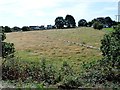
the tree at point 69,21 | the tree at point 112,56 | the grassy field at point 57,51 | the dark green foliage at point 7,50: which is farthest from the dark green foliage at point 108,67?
the tree at point 69,21

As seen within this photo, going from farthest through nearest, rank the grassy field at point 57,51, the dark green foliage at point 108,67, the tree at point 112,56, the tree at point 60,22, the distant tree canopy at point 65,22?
the distant tree canopy at point 65,22
the tree at point 60,22
the grassy field at point 57,51
the tree at point 112,56
the dark green foliage at point 108,67

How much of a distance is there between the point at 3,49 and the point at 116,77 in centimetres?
518

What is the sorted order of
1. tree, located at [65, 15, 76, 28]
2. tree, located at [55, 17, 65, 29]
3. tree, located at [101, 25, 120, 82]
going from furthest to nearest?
tree, located at [65, 15, 76, 28]
tree, located at [55, 17, 65, 29]
tree, located at [101, 25, 120, 82]

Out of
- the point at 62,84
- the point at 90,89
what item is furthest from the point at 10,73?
the point at 90,89

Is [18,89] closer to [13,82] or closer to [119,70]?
[13,82]

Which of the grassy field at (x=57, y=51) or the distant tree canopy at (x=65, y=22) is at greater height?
the distant tree canopy at (x=65, y=22)

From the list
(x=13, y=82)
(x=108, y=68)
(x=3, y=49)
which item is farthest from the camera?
(x=3, y=49)

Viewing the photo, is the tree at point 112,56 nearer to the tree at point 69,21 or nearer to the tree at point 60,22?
the tree at point 60,22

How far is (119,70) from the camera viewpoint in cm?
1078

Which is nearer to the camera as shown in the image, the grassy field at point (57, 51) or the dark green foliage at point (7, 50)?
the dark green foliage at point (7, 50)

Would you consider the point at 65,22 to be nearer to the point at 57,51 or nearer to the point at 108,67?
the point at 57,51

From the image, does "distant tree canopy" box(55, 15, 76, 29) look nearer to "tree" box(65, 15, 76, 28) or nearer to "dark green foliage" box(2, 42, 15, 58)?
"tree" box(65, 15, 76, 28)

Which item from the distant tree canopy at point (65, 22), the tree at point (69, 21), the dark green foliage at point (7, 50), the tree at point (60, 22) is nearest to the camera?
the dark green foliage at point (7, 50)

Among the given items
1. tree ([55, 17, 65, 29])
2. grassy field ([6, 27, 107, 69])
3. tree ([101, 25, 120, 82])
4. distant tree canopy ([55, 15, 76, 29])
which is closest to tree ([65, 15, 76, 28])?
distant tree canopy ([55, 15, 76, 29])
